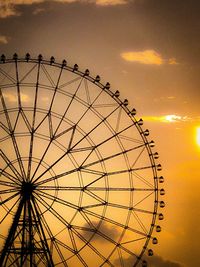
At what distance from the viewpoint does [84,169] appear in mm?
28844

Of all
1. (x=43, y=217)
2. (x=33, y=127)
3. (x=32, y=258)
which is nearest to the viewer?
(x=32, y=258)

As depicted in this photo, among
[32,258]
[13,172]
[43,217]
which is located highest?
[13,172]

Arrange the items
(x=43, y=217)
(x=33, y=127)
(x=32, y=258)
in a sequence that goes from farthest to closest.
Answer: (x=33, y=127)
(x=43, y=217)
(x=32, y=258)

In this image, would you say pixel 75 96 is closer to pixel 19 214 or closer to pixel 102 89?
pixel 102 89

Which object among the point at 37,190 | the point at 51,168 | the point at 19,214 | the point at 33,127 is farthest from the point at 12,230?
the point at 33,127

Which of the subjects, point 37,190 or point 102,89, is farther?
point 102,89

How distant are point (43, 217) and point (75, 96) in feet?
24.8

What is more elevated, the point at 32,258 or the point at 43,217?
the point at 43,217

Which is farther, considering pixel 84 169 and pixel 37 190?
pixel 84 169

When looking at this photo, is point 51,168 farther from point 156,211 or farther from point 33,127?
point 156,211

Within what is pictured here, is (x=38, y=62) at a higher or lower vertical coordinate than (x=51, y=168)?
higher

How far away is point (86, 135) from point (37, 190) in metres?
4.81

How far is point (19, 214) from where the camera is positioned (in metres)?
25.2

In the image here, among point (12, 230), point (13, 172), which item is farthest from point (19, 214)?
point (13, 172)
